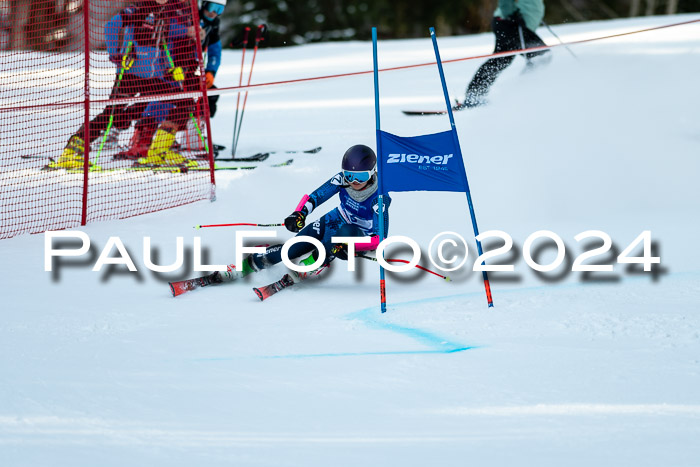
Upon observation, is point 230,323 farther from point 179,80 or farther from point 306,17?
point 306,17

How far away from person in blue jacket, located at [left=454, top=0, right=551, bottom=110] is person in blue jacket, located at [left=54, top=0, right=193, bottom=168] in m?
3.34

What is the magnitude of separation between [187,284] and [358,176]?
4.20ft

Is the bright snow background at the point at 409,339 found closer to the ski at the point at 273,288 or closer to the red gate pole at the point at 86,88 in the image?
the ski at the point at 273,288

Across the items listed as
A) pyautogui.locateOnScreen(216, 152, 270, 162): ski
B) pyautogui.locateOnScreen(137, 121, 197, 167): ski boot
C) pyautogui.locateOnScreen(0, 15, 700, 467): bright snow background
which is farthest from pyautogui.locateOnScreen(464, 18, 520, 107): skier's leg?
pyautogui.locateOnScreen(137, 121, 197, 167): ski boot

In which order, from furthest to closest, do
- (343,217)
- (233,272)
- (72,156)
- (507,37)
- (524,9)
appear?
(507,37)
(524,9)
(72,156)
(343,217)
(233,272)

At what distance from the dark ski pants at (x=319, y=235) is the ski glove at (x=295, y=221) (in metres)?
0.11

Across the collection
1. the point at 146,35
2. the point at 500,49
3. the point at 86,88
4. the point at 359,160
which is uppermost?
the point at 500,49

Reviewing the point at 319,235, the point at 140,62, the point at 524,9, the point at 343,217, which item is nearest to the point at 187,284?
the point at 319,235

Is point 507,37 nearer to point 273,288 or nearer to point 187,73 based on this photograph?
point 187,73

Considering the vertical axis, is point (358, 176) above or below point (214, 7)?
below

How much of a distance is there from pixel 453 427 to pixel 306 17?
23.4 metres

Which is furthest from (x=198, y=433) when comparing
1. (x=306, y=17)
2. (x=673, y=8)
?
(x=673, y=8)

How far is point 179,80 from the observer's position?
8.50 m

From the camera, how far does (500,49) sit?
1018cm
